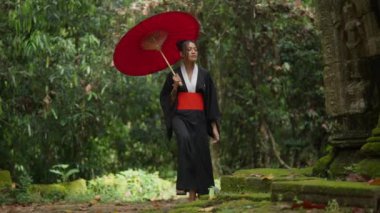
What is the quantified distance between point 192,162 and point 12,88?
185 inches

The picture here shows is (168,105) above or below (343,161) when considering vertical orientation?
above

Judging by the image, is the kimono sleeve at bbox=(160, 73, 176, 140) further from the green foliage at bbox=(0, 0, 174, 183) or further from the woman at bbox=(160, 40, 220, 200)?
the green foliage at bbox=(0, 0, 174, 183)

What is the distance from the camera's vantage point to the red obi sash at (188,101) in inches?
289

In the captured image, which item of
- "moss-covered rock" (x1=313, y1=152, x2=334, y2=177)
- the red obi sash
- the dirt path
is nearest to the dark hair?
the red obi sash

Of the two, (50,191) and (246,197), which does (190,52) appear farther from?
(50,191)

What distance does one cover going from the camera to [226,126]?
568 inches

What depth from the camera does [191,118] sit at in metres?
7.32

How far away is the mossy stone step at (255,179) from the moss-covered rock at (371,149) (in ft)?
2.44

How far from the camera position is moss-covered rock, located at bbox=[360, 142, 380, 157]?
5645 mm

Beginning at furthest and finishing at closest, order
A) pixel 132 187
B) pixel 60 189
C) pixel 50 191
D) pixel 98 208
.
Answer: pixel 132 187, pixel 60 189, pixel 50 191, pixel 98 208

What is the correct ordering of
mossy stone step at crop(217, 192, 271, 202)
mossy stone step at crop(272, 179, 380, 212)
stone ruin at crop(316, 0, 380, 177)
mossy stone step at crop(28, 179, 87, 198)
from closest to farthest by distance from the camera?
mossy stone step at crop(272, 179, 380, 212), mossy stone step at crop(217, 192, 271, 202), stone ruin at crop(316, 0, 380, 177), mossy stone step at crop(28, 179, 87, 198)

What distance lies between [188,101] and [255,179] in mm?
1215

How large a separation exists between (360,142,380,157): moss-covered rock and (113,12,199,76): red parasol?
2.36 metres

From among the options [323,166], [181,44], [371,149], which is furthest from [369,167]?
[181,44]
